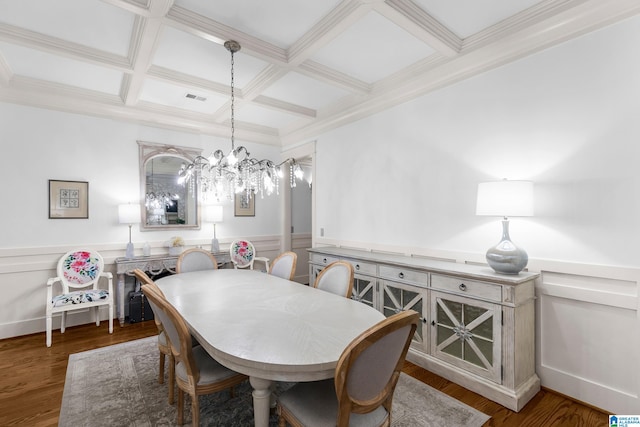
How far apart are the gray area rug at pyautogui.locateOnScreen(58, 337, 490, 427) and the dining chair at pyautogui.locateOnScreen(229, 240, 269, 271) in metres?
2.07

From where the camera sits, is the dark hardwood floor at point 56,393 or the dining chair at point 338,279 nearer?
the dark hardwood floor at point 56,393

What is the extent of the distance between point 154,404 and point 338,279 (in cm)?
155

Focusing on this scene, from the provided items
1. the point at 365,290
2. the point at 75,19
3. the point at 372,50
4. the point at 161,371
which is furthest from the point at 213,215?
the point at 372,50

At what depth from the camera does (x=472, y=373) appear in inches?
88.8

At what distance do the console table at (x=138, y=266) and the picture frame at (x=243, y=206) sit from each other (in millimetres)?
1226

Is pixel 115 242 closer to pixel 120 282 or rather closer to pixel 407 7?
pixel 120 282

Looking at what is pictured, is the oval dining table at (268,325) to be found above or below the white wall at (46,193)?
below

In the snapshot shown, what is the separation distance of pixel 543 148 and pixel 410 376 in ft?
6.70

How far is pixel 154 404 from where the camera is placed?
6.88 feet

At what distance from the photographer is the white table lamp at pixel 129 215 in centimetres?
374

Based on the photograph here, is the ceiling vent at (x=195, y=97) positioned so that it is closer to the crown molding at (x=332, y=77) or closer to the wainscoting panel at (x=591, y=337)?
the crown molding at (x=332, y=77)
